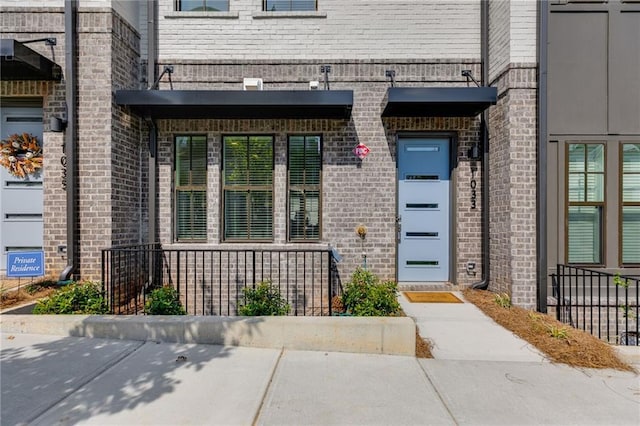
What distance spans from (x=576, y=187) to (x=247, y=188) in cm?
547

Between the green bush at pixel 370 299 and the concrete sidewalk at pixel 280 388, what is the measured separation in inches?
24.2

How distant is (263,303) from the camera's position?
14.5 feet

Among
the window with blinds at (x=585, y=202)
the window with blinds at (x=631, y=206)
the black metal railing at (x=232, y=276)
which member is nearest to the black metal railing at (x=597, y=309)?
the window with blinds at (x=585, y=202)

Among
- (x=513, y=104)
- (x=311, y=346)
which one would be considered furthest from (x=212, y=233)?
(x=513, y=104)

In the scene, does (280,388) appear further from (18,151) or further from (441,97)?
(18,151)

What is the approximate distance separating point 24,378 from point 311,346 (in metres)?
2.73

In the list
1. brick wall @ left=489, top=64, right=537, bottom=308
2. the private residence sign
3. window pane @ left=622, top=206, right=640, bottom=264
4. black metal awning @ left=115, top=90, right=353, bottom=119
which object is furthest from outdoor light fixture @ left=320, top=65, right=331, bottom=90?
window pane @ left=622, top=206, right=640, bottom=264

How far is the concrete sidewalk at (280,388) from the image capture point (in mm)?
2645

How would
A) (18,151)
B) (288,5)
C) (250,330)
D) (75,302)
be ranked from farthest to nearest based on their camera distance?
(288,5), (18,151), (75,302), (250,330)

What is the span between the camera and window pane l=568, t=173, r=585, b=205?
536 centimetres

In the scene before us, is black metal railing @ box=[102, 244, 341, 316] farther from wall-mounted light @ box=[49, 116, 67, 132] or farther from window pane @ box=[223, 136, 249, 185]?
wall-mounted light @ box=[49, 116, 67, 132]

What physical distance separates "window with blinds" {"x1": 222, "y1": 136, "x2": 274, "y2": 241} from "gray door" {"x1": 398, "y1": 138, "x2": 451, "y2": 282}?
242 centimetres

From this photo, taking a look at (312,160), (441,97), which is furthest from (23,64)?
(441,97)

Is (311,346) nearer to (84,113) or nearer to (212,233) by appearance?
(212,233)
